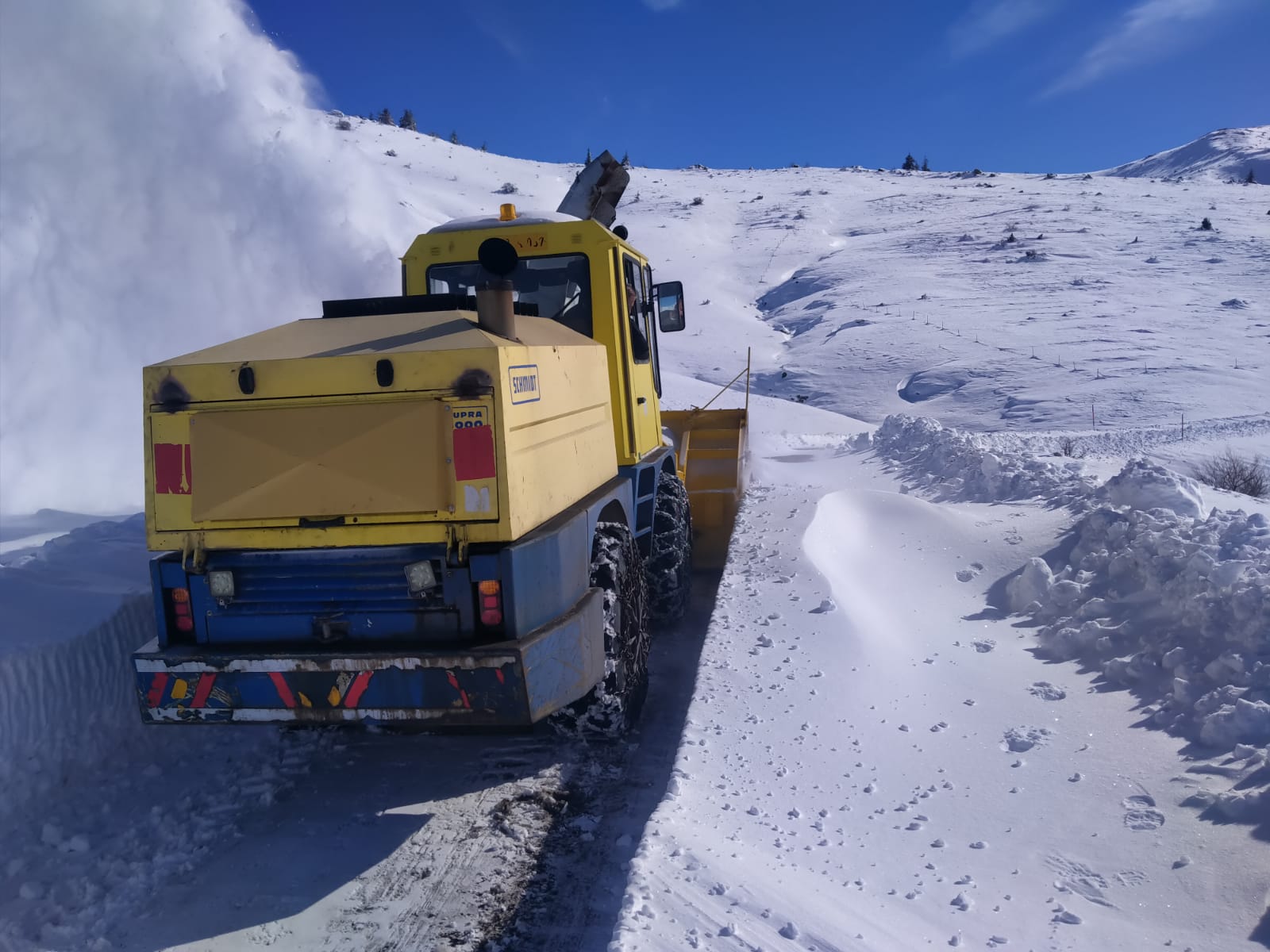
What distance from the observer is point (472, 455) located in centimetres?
352

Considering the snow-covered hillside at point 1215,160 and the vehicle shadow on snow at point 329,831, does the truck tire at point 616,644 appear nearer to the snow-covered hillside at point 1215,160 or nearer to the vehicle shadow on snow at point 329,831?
the vehicle shadow on snow at point 329,831

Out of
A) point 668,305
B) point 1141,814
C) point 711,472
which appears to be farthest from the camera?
point 711,472

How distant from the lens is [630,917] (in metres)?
3.01

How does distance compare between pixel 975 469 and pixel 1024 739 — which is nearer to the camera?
pixel 1024 739

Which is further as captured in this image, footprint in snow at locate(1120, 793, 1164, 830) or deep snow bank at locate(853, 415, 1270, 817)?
deep snow bank at locate(853, 415, 1270, 817)

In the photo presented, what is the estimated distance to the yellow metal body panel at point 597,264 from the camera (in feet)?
18.2

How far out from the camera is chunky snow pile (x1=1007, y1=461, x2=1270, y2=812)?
405 cm

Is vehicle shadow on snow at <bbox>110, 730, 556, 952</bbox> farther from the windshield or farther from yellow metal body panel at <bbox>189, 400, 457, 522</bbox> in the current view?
the windshield

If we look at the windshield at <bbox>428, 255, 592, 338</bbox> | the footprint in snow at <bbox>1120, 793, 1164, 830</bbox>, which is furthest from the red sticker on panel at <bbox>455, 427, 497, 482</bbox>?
the footprint in snow at <bbox>1120, 793, 1164, 830</bbox>

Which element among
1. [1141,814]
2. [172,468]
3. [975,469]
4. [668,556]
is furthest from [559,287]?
[975,469]

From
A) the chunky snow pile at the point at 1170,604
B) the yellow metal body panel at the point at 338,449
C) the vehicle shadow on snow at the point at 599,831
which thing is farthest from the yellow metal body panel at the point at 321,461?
the chunky snow pile at the point at 1170,604

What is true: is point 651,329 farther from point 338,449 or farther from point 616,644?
point 338,449

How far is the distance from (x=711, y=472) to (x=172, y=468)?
5665 millimetres

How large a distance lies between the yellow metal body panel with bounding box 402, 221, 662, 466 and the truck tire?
2.71 feet
